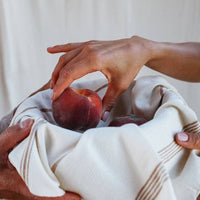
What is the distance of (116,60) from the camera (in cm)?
43

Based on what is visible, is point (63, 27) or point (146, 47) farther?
point (63, 27)

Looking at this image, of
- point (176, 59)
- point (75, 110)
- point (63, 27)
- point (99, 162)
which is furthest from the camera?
point (63, 27)

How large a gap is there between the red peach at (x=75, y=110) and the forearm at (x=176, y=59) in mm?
168

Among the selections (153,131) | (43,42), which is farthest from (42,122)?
(43,42)

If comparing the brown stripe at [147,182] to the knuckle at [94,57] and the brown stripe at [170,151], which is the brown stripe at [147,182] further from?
the knuckle at [94,57]

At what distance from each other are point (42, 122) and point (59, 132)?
4 cm

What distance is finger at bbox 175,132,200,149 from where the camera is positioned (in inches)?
14.4

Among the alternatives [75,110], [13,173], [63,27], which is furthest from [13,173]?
[63,27]

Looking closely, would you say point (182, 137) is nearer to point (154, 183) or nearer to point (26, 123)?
point (154, 183)

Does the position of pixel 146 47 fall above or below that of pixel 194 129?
above

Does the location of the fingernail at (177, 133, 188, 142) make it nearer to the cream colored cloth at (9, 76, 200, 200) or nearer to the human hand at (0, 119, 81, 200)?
the cream colored cloth at (9, 76, 200, 200)

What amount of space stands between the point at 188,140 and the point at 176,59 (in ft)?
0.72

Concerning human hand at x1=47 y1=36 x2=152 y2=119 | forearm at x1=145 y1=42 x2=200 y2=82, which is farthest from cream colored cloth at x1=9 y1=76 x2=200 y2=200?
forearm at x1=145 y1=42 x2=200 y2=82

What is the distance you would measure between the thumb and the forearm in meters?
0.11
